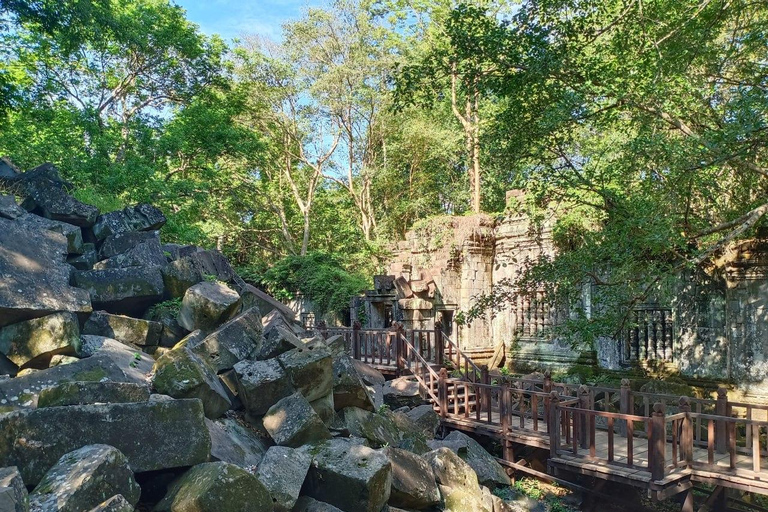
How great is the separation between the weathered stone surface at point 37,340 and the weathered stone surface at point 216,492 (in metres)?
1.94

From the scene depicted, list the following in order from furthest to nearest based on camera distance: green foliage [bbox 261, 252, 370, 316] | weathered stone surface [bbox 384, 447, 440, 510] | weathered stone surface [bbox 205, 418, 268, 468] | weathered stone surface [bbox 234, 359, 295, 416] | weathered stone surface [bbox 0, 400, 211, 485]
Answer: green foliage [bbox 261, 252, 370, 316], weathered stone surface [bbox 234, 359, 295, 416], weathered stone surface [bbox 384, 447, 440, 510], weathered stone surface [bbox 205, 418, 268, 468], weathered stone surface [bbox 0, 400, 211, 485]

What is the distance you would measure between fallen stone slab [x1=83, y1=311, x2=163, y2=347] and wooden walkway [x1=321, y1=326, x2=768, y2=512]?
5153 millimetres

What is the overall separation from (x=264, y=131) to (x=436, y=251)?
35.2 feet

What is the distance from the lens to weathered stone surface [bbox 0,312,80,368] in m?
4.75

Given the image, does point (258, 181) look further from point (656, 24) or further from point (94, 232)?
point (656, 24)

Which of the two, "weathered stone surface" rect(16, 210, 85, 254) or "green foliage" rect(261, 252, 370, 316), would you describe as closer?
"weathered stone surface" rect(16, 210, 85, 254)

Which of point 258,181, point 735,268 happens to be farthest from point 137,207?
point 258,181

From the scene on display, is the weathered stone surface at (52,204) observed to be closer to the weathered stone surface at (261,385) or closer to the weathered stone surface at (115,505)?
the weathered stone surface at (261,385)

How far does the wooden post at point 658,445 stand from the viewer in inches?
243

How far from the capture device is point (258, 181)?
924 inches

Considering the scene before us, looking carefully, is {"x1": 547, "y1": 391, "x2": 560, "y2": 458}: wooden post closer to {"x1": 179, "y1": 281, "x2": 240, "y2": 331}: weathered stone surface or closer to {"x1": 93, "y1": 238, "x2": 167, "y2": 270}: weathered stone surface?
{"x1": 179, "y1": 281, "x2": 240, "y2": 331}: weathered stone surface

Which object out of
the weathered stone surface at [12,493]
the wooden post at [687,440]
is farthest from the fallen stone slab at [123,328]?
the wooden post at [687,440]

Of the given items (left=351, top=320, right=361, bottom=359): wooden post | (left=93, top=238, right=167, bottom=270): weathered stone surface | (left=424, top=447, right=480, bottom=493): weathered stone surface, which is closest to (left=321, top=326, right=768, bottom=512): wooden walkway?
(left=351, top=320, right=361, bottom=359): wooden post

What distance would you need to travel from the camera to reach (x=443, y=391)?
9.36 metres
